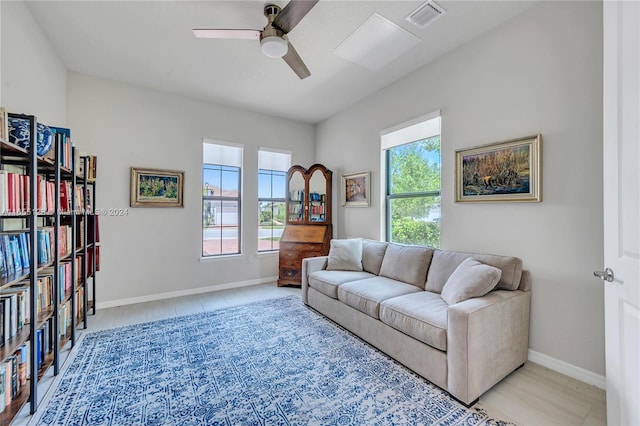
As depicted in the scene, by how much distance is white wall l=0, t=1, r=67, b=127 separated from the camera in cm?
205

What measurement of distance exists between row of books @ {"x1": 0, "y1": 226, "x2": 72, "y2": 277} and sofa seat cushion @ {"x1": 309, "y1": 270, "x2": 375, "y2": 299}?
7.78 feet

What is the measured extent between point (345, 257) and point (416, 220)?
1.01 metres

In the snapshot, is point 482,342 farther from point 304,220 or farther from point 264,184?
point 264,184

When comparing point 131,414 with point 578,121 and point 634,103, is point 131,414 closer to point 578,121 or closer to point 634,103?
point 634,103

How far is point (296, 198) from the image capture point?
4.73 metres

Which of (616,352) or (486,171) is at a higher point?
(486,171)

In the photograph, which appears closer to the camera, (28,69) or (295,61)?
(28,69)

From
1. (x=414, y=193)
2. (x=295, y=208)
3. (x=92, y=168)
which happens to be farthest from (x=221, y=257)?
(x=414, y=193)

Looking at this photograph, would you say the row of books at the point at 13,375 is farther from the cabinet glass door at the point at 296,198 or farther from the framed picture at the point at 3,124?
the cabinet glass door at the point at 296,198

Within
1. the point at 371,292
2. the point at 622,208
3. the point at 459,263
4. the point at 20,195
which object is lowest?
the point at 371,292

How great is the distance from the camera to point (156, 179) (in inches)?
148

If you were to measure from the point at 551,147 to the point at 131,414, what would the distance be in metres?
3.51

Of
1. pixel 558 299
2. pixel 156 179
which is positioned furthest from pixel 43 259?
pixel 558 299

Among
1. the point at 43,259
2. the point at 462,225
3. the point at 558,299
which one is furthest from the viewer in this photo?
the point at 462,225
